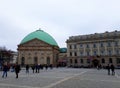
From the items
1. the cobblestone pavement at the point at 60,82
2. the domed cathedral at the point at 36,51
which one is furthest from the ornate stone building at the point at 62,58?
the cobblestone pavement at the point at 60,82

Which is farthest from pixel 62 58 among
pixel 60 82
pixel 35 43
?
pixel 60 82

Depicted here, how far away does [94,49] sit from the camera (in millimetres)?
92188

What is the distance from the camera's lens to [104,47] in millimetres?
89375

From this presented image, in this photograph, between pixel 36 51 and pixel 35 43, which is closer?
pixel 35 43

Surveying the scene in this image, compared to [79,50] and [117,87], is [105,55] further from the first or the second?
[117,87]

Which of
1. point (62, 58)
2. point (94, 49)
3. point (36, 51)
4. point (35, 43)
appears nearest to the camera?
point (94, 49)

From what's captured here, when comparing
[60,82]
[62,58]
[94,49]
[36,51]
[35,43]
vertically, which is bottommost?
[60,82]

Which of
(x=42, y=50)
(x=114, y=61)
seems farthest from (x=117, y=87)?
(x=42, y=50)

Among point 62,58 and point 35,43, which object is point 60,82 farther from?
point 62,58

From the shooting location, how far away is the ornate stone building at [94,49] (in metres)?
86.7

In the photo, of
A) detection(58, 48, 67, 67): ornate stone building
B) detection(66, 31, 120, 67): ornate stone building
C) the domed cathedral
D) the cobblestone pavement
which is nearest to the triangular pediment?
the domed cathedral

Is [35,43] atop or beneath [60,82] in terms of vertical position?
atop

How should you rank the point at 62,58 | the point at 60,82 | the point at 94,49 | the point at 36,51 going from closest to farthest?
the point at 60,82, the point at 94,49, the point at 36,51, the point at 62,58

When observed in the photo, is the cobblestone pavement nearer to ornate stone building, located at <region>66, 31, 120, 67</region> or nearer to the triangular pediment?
ornate stone building, located at <region>66, 31, 120, 67</region>
